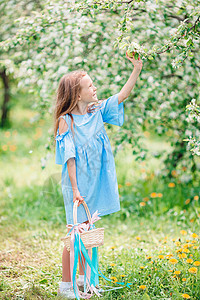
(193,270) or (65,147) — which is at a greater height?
(65,147)

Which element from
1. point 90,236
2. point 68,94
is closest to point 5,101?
point 68,94

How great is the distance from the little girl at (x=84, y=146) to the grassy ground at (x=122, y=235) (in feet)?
1.24

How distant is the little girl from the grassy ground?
1.24ft

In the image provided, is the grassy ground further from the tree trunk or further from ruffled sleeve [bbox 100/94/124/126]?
the tree trunk

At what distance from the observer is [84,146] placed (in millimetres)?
2188

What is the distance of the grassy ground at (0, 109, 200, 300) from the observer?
2.31 metres

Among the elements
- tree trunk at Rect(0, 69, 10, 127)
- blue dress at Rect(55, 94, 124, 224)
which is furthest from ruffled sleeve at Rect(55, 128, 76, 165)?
tree trunk at Rect(0, 69, 10, 127)

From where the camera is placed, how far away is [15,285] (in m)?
2.41

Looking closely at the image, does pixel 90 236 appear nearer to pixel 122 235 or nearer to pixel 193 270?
pixel 193 270

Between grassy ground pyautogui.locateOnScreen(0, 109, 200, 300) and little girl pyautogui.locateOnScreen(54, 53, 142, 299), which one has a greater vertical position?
little girl pyautogui.locateOnScreen(54, 53, 142, 299)

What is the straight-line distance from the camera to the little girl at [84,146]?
7.10ft

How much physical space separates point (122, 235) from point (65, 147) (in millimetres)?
1435

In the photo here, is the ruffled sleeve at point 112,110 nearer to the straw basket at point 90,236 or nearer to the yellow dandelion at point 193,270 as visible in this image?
the straw basket at point 90,236

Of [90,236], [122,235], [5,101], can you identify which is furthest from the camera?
[5,101]
